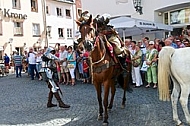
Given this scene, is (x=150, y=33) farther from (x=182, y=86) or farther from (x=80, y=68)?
(x=182, y=86)

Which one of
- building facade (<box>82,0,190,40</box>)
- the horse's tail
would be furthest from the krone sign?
the horse's tail

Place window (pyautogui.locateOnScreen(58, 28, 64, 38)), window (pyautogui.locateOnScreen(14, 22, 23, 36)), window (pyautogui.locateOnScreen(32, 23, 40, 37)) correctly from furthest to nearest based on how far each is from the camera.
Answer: window (pyautogui.locateOnScreen(58, 28, 64, 38)), window (pyautogui.locateOnScreen(32, 23, 40, 37)), window (pyautogui.locateOnScreen(14, 22, 23, 36))

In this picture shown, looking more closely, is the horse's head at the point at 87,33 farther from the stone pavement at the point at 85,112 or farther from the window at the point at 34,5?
the window at the point at 34,5

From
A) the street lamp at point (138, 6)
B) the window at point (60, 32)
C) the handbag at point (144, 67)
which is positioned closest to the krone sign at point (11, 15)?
the window at point (60, 32)

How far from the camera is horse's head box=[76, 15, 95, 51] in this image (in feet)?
16.3

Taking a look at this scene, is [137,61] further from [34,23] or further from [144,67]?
[34,23]

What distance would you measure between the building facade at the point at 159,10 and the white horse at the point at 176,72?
8079 mm

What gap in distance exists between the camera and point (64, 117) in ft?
20.7

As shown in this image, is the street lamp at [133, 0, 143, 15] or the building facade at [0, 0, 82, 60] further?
the building facade at [0, 0, 82, 60]

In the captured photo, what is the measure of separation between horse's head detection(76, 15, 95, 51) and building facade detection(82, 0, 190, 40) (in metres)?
8.47

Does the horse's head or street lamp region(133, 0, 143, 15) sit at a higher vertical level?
street lamp region(133, 0, 143, 15)

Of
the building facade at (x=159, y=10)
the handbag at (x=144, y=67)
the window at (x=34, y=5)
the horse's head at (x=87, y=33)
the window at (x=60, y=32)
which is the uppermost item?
the window at (x=34, y=5)

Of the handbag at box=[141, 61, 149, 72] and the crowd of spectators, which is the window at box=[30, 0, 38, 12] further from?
the handbag at box=[141, 61, 149, 72]

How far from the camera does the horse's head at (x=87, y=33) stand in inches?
196
